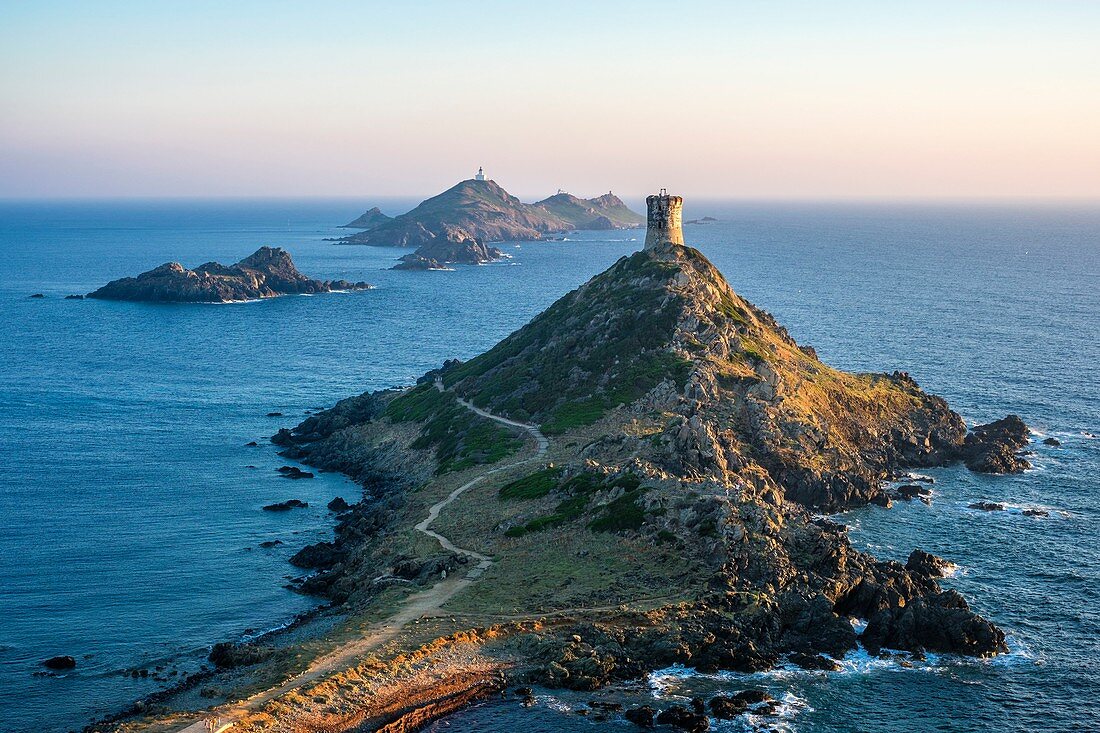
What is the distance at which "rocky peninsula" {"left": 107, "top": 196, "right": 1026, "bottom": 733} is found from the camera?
68.5 metres

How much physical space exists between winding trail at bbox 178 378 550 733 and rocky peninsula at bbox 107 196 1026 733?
27cm

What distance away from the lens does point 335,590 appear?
86.3 meters

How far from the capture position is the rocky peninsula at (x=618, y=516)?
68.5 meters

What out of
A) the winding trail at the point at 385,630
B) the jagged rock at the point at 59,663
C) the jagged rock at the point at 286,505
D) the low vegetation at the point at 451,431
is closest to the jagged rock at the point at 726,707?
the winding trail at the point at 385,630

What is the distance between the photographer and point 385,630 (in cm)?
7244

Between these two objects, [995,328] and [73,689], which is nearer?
[73,689]

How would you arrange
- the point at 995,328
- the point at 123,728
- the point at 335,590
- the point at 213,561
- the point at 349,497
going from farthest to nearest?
the point at 995,328 < the point at 349,497 < the point at 213,561 < the point at 335,590 < the point at 123,728

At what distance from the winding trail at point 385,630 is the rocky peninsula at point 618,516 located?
0.27 meters

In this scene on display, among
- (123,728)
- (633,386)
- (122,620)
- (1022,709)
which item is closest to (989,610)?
(1022,709)

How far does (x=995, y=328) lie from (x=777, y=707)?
148m

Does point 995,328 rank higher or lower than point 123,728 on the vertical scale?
higher

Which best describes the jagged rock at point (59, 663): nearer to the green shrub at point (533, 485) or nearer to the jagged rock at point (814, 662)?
the green shrub at point (533, 485)

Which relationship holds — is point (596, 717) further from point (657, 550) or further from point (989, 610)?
point (989, 610)

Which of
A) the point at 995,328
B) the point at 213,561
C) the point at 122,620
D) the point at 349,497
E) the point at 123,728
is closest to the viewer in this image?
the point at 123,728
